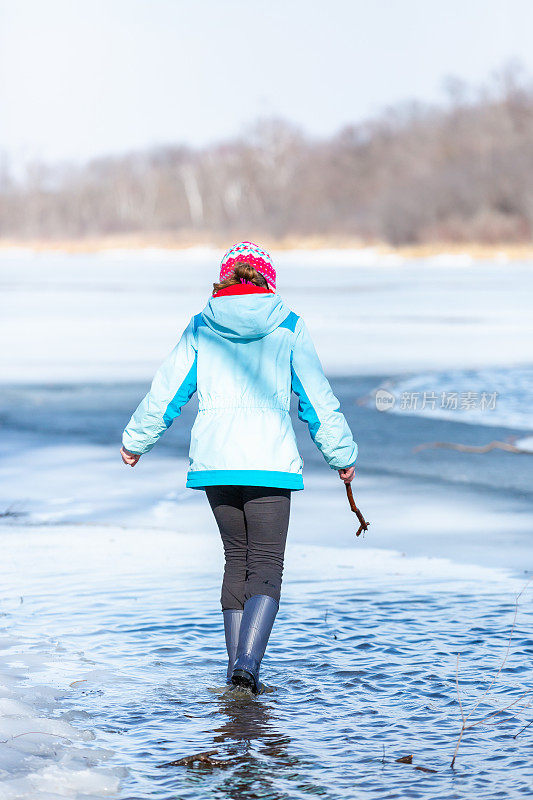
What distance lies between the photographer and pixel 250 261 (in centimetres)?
463

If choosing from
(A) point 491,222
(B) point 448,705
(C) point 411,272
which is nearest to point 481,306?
(C) point 411,272

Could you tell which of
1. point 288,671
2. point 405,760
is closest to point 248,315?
point 288,671

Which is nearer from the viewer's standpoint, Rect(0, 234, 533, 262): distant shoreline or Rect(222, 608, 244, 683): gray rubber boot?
Rect(222, 608, 244, 683): gray rubber boot

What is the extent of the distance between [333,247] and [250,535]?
6691 centimetres

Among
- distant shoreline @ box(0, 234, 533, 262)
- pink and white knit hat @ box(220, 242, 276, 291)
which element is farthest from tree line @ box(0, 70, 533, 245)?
pink and white knit hat @ box(220, 242, 276, 291)

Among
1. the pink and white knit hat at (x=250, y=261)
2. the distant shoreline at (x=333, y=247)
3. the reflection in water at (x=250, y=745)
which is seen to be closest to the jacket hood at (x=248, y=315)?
the pink and white knit hat at (x=250, y=261)

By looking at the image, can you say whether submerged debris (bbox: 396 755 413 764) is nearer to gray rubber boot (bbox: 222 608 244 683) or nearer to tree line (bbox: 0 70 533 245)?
gray rubber boot (bbox: 222 608 244 683)

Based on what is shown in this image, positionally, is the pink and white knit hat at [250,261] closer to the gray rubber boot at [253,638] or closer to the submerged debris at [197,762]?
the gray rubber boot at [253,638]

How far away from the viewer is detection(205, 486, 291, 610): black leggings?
4609mm

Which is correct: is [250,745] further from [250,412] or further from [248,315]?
[248,315]

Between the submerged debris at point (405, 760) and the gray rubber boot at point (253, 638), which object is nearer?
the submerged debris at point (405, 760)

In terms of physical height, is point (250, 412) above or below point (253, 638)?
above

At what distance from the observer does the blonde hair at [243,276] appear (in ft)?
15.1

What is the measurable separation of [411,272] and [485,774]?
137ft
